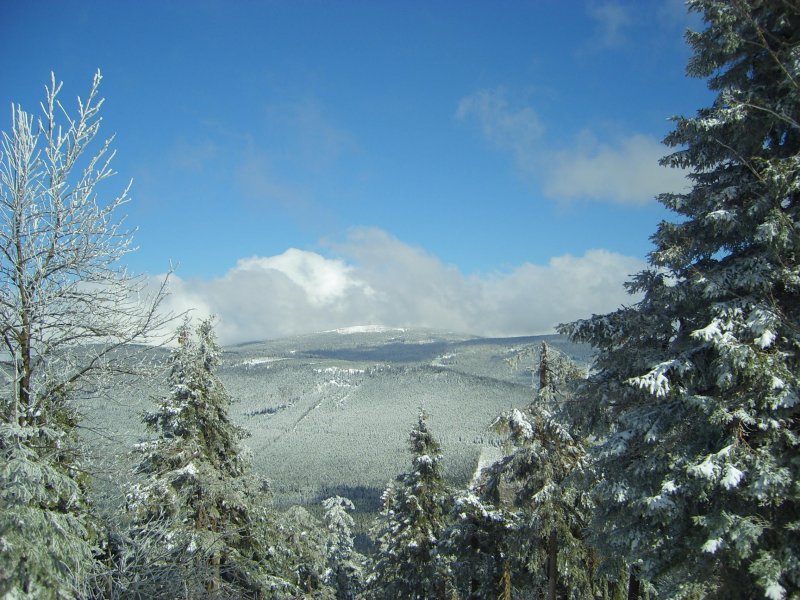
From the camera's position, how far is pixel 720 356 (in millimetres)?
7078

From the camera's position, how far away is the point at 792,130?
8.22 meters

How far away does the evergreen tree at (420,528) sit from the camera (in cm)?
1969

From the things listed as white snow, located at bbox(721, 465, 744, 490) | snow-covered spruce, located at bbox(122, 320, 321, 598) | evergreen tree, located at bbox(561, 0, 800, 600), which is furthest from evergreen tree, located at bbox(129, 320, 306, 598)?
white snow, located at bbox(721, 465, 744, 490)

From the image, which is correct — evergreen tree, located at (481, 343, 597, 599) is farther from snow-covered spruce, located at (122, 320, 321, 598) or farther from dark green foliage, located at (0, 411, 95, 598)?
dark green foliage, located at (0, 411, 95, 598)

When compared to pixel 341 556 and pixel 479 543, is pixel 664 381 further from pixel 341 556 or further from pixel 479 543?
pixel 341 556

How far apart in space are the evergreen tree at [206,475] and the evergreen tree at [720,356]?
9.48 m

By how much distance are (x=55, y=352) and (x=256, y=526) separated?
10.2 m

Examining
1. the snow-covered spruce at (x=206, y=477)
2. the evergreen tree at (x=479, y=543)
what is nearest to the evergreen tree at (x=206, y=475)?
the snow-covered spruce at (x=206, y=477)

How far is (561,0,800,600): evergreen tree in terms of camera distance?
6770 mm

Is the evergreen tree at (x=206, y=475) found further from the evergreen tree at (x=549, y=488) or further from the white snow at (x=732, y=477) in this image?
the white snow at (x=732, y=477)

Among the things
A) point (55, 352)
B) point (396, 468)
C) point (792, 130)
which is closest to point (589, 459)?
point (792, 130)

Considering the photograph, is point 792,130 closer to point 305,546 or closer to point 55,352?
point 55,352

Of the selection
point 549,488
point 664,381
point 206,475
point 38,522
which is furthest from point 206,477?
point 664,381

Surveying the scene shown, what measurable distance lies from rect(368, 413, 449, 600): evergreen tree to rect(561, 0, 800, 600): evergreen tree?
11663mm
